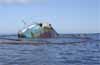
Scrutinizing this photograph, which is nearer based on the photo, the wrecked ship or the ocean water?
the ocean water

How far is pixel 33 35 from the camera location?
99.7 m

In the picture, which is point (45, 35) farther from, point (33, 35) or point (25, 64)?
point (25, 64)

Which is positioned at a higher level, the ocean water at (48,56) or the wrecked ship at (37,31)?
the wrecked ship at (37,31)

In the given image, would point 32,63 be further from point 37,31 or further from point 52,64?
point 37,31

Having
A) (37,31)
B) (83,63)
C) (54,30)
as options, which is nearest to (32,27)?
(37,31)

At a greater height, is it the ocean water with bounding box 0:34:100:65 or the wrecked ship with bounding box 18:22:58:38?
the wrecked ship with bounding box 18:22:58:38

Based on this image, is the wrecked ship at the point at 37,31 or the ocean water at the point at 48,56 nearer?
the ocean water at the point at 48,56

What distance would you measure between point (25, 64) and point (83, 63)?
20.4ft

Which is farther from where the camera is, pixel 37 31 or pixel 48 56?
pixel 37 31

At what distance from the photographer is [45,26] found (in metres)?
97.7

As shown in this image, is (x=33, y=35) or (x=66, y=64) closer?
(x=66, y=64)

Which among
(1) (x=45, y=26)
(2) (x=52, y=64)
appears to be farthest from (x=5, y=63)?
(1) (x=45, y=26)

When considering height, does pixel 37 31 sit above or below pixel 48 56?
above

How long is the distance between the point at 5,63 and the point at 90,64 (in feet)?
28.9
